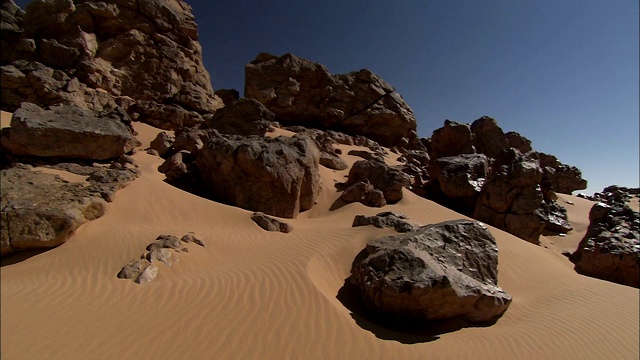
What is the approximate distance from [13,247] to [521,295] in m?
9.10

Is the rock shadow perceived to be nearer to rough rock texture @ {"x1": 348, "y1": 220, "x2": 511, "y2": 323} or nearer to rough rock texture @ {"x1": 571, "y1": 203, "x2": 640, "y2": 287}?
rough rock texture @ {"x1": 348, "y1": 220, "x2": 511, "y2": 323}

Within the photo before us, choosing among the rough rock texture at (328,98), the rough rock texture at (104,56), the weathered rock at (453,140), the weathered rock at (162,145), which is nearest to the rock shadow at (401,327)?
the weathered rock at (162,145)

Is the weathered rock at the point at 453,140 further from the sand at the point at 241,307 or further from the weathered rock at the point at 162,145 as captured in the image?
the weathered rock at the point at 162,145

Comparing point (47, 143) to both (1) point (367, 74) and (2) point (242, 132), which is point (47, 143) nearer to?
(2) point (242, 132)

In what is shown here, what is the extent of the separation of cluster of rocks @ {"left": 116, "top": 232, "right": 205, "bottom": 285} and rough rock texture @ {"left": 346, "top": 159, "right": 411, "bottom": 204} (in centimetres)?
749

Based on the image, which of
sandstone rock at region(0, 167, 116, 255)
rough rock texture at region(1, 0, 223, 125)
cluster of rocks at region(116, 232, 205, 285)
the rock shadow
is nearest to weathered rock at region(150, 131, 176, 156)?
rough rock texture at region(1, 0, 223, 125)

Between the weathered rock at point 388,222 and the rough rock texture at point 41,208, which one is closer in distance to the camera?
the rough rock texture at point 41,208

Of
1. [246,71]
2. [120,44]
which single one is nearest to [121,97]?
[120,44]

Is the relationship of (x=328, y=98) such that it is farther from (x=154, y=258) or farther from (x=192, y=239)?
(x=154, y=258)

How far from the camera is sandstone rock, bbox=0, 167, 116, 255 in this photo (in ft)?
15.4

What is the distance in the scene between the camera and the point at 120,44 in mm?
17141

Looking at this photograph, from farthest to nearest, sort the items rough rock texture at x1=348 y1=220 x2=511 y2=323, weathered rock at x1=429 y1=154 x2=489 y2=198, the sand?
weathered rock at x1=429 y1=154 x2=489 y2=198 < rough rock texture at x1=348 y1=220 x2=511 y2=323 < the sand

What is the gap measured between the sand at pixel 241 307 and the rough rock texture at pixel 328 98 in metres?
16.2

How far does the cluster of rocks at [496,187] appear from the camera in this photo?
11.9 metres
